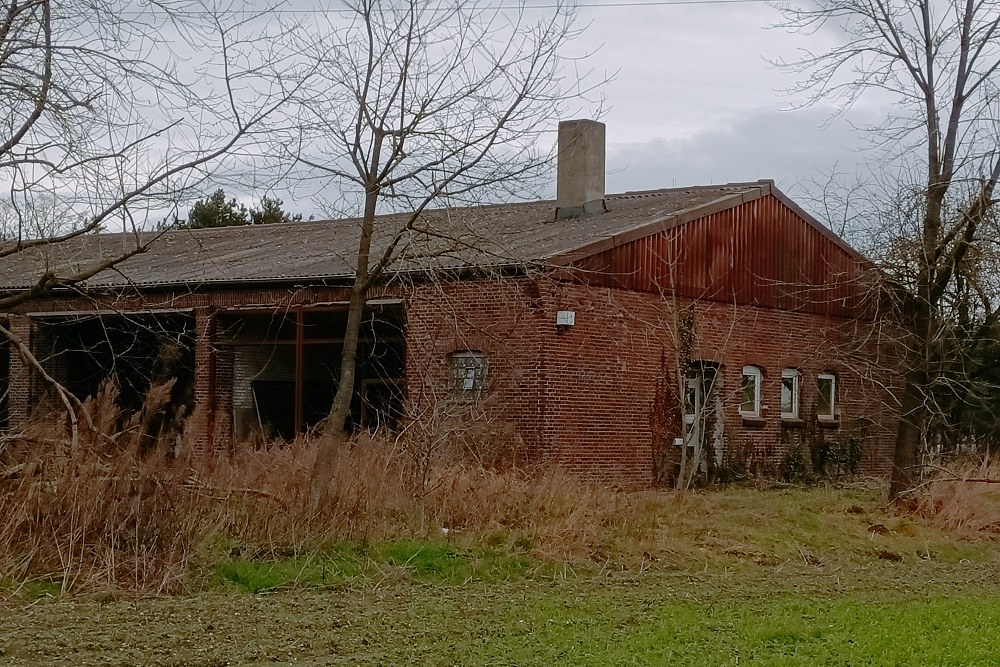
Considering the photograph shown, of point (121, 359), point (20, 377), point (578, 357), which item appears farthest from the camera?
point (121, 359)

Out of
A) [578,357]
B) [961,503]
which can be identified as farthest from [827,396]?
[961,503]

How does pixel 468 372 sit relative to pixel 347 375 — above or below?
above

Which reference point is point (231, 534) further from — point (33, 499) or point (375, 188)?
point (375, 188)

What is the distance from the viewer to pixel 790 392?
2684 centimetres

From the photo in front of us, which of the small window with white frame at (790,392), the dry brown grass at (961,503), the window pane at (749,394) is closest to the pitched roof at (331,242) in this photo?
the small window with white frame at (790,392)

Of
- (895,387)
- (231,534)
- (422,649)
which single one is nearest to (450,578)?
(231,534)

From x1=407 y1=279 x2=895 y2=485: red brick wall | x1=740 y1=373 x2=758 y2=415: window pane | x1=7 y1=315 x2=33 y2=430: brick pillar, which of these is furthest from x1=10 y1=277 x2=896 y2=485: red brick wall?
x1=7 y1=315 x2=33 y2=430: brick pillar

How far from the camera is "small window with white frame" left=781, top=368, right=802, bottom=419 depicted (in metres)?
26.7

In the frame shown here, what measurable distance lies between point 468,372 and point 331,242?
7.03 m

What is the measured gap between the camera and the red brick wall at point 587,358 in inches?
834

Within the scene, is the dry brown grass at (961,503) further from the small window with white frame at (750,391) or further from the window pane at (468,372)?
the window pane at (468,372)

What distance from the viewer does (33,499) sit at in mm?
11305

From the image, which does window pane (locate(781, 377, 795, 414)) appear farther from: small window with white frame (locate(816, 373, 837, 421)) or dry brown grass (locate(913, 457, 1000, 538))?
dry brown grass (locate(913, 457, 1000, 538))

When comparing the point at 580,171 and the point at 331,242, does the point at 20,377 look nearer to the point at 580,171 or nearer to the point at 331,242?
the point at 331,242
